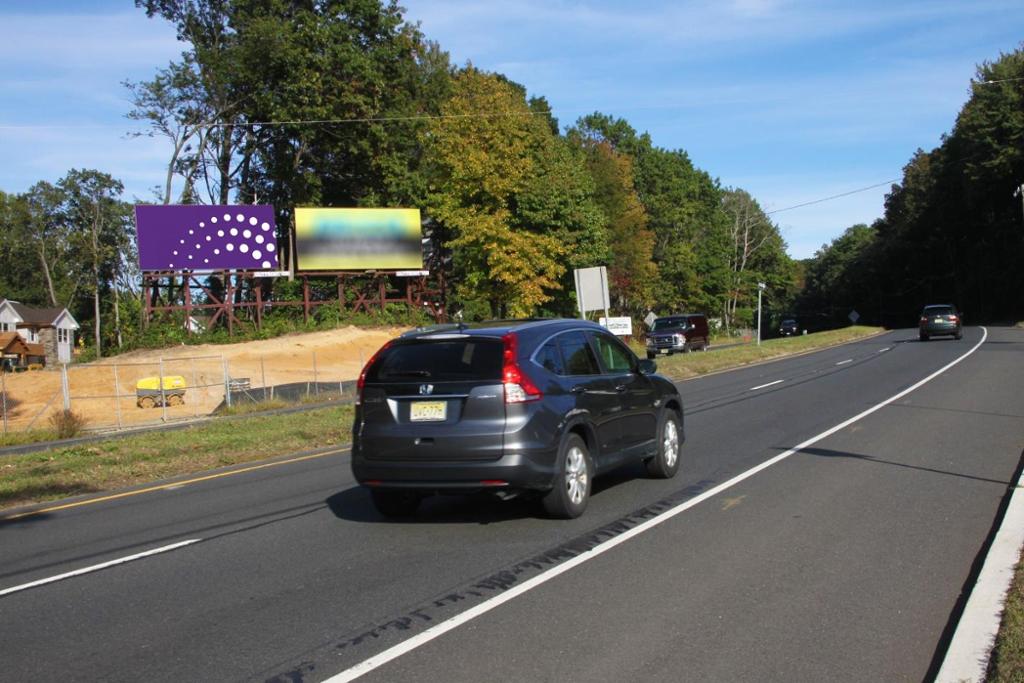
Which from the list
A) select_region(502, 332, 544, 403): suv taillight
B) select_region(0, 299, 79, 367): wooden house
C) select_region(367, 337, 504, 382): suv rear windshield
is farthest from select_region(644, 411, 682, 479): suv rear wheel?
select_region(0, 299, 79, 367): wooden house

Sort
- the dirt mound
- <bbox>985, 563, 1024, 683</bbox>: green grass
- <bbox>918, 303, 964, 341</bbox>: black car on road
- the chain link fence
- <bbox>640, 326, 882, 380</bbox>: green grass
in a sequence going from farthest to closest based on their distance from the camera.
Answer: <bbox>918, 303, 964, 341</bbox>: black car on road, the dirt mound, <bbox>640, 326, 882, 380</bbox>: green grass, the chain link fence, <bbox>985, 563, 1024, 683</bbox>: green grass

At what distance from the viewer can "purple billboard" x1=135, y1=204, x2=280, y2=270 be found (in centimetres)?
4406

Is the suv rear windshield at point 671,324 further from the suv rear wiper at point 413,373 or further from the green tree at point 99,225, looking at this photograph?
the green tree at point 99,225

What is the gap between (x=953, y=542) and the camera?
735cm

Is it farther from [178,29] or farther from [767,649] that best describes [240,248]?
[767,649]

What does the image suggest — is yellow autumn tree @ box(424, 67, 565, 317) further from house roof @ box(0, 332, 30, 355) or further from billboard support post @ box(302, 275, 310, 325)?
house roof @ box(0, 332, 30, 355)

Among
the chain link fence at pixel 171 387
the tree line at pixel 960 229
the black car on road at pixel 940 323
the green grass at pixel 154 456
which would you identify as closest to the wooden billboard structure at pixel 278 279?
the chain link fence at pixel 171 387

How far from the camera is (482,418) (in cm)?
790

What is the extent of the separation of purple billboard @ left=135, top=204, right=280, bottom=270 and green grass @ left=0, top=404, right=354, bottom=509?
27779mm

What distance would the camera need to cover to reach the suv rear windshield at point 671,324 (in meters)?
46.5

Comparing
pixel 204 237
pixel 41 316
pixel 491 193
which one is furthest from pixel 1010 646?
pixel 41 316

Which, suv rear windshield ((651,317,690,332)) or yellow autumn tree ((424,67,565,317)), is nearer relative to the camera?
suv rear windshield ((651,317,690,332))

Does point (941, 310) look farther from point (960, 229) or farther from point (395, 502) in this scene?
point (960, 229)

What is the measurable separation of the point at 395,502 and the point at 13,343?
74305 millimetres
